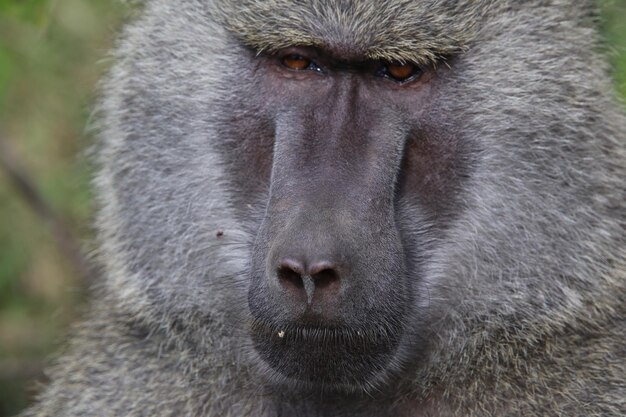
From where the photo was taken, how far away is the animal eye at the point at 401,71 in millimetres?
3605

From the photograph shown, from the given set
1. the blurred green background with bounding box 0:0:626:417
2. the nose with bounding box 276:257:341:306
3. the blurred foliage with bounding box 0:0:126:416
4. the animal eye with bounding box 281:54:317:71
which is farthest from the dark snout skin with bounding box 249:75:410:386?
the blurred foliage with bounding box 0:0:126:416

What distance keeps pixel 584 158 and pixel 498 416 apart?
2.73 feet

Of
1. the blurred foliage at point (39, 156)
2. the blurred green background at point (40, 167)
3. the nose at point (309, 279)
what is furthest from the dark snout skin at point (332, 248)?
the blurred foliage at point (39, 156)

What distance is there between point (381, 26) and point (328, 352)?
98 centimetres

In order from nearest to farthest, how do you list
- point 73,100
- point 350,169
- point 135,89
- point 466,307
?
point 350,169 → point 466,307 → point 135,89 → point 73,100

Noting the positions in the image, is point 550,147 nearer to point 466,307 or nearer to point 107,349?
point 466,307

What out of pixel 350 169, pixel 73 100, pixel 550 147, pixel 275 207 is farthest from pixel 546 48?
pixel 73 100

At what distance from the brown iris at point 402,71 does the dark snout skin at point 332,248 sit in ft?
0.36

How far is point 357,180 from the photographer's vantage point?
11.3 ft

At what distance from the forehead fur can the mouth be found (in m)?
0.84

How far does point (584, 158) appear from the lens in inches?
143

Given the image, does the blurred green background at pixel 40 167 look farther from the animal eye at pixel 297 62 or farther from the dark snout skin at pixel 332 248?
the dark snout skin at pixel 332 248

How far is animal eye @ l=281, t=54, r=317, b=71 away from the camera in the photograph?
145 inches

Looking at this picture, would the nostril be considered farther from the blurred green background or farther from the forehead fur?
Answer: the blurred green background
